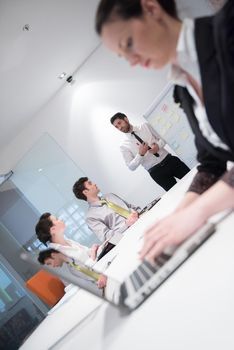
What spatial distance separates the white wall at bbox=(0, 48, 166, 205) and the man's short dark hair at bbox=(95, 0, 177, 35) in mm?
4332

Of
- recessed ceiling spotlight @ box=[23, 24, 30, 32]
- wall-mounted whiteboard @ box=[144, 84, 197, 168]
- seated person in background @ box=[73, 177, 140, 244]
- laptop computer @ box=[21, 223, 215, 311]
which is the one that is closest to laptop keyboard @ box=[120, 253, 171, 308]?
laptop computer @ box=[21, 223, 215, 311]

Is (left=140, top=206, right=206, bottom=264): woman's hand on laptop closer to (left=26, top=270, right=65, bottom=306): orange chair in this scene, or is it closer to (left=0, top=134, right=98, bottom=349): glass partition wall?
(left=26, top=270, right=65, bottom=306): orange chair

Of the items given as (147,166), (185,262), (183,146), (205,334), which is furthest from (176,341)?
(147,166)

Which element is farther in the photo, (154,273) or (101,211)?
(101,211)

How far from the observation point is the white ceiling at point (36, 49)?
3.48m

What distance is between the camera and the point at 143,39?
677 millimetres

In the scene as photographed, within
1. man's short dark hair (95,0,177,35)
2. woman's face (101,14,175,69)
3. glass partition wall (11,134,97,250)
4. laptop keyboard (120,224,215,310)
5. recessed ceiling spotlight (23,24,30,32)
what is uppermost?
recessed ceiling spotlight (23,24,30,32)

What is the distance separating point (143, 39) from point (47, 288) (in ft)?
10.4

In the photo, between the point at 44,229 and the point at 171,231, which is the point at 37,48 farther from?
the point at 171,231

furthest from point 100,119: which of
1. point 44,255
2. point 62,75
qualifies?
point 44,255

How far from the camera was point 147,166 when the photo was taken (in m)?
3.90

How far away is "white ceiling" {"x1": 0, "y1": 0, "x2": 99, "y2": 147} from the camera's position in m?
3.48

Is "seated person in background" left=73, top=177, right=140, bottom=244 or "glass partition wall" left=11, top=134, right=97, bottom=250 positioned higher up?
"glass partition wall" left=11, top=134, right=97, bottom=250

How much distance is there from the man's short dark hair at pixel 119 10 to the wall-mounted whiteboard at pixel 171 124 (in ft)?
8.01
